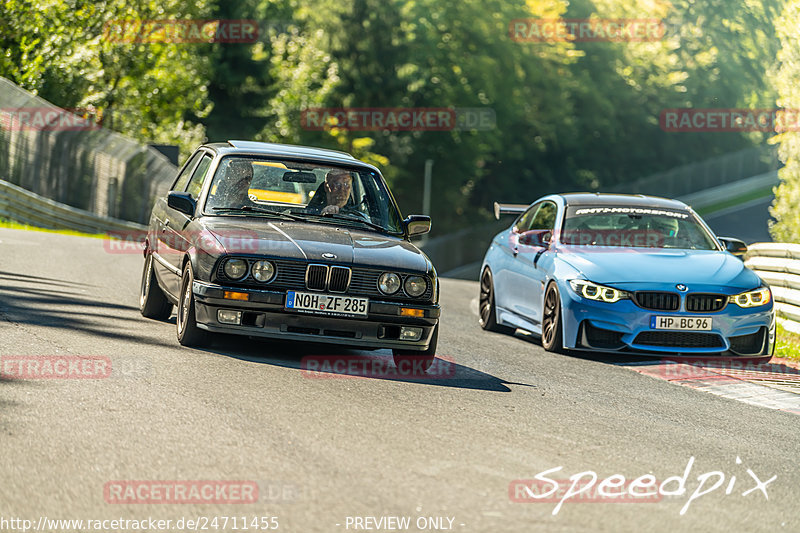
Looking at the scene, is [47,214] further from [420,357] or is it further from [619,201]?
[420,357]

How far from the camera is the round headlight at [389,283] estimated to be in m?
9.27

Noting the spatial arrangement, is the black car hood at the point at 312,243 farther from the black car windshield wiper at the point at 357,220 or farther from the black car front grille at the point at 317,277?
the black car windshield wiper at the point at 357,220

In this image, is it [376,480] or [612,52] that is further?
[612,52]

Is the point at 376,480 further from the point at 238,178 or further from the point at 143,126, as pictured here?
the point at 143,126

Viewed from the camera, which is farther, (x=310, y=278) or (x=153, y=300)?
(x=153, y=300)

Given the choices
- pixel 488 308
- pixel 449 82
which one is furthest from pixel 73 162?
pixel 449 82

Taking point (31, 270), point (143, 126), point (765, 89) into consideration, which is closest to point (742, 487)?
point (31, 270)

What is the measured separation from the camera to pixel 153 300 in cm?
1142

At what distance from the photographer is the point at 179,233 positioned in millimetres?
10266

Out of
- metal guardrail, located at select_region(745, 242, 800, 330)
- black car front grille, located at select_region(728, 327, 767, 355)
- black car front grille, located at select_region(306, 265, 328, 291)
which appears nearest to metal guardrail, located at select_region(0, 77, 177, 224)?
metal guardrail, located at select_region(745, 242, 800, 330)

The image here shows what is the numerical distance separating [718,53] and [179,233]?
65.6m

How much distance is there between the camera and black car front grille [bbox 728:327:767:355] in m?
11.8

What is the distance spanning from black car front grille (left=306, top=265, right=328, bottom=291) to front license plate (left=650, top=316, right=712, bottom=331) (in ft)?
12.1

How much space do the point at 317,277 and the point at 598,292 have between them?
3.49 meters
